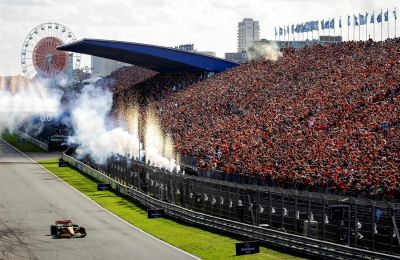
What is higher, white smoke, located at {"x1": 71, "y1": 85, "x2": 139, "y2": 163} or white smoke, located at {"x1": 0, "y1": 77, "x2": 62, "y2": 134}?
white smoke, located at {"x1": 0, "y1": 77, "x2": 62, "y2": 134}

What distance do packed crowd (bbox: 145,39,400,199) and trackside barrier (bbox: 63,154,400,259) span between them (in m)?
3.89

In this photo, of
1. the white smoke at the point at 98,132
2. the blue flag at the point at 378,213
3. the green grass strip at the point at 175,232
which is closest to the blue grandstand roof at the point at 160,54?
the white smoke at the point at 98,132

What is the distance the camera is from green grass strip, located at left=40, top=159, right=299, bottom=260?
39003mm

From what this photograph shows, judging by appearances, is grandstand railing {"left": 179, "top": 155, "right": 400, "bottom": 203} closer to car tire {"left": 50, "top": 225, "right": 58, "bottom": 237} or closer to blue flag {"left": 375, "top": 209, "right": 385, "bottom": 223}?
blue flag {"left": 375, "top": 209, "right": 385, "bottom": 223}

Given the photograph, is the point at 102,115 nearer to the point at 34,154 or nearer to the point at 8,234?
the point at 34,154

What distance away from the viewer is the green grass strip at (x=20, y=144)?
112494 millimetres

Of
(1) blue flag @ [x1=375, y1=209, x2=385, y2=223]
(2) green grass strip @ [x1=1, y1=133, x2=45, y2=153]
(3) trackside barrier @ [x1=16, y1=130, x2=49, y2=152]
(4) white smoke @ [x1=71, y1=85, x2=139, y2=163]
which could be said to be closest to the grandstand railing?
(1) blue flag @ [x1=375, y1=209, x2=385, y2=223]

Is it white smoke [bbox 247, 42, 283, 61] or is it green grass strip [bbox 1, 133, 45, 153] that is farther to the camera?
green grass strip [bbox 1, 133, 45, 153]

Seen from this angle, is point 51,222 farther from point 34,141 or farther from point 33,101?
point 34,141

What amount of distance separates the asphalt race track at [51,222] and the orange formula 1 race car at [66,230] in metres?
0.43

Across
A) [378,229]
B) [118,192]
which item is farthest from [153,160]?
[378,229]

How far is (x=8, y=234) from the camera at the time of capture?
46156mm

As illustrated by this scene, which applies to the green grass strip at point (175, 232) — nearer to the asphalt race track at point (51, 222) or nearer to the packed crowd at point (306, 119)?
the asphalt race track at point (51, 222)

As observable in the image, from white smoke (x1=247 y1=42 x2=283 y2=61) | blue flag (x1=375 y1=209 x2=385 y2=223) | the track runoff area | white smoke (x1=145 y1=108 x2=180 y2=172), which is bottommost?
the track runoff area
